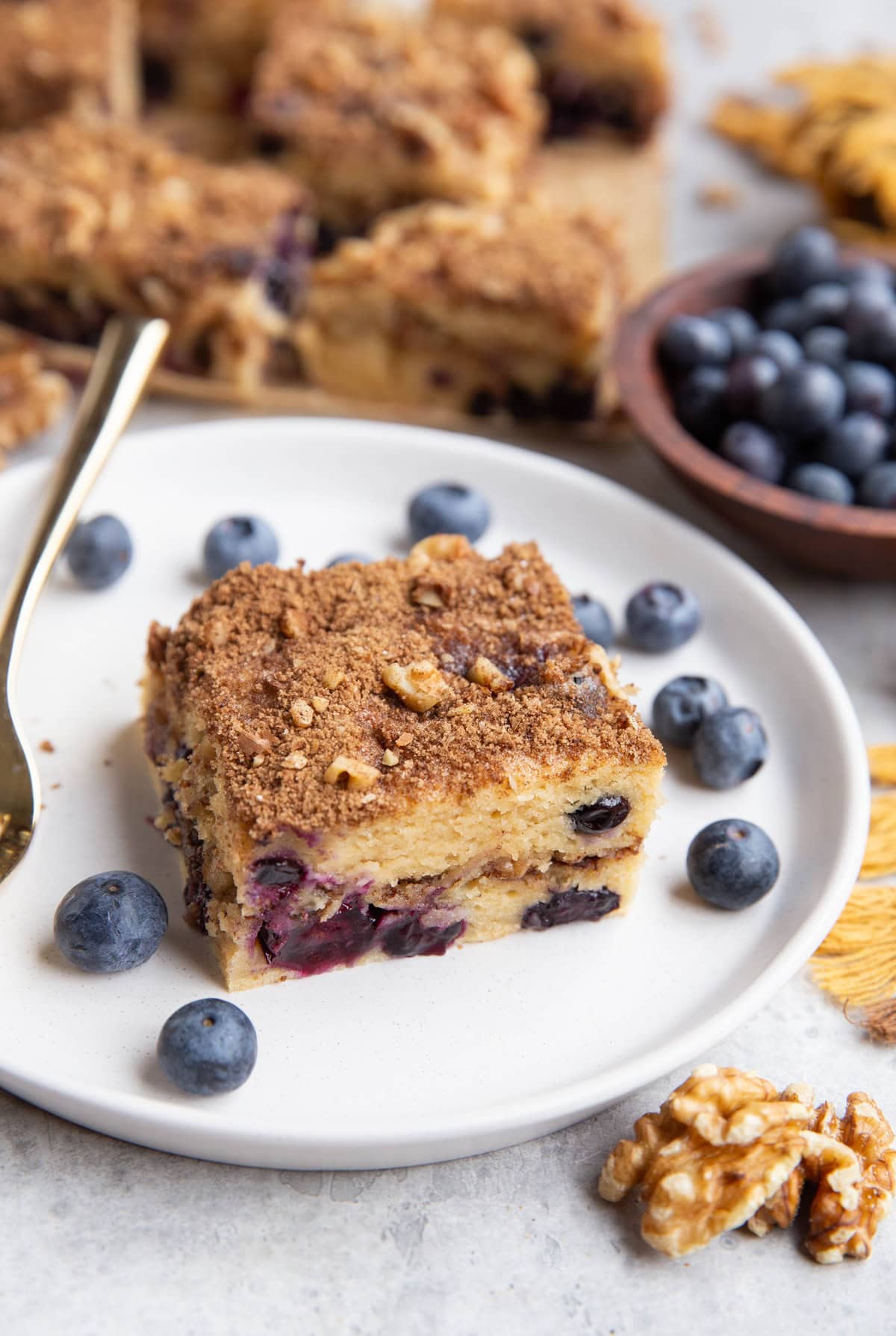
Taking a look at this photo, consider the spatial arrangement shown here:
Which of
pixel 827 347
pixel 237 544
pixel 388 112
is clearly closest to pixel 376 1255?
pixel 237 544

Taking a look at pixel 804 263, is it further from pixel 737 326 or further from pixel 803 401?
pixel 803 401

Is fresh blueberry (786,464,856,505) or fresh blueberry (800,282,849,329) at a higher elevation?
fresh blueberry (800,282,849,329)

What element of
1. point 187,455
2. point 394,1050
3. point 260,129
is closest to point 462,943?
point 394,1050

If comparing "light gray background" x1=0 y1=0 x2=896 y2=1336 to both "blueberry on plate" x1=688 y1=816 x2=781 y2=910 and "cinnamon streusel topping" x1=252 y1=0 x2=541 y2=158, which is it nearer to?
"blueberry on plate" x1=688 y1=816 x2=781 y2=910

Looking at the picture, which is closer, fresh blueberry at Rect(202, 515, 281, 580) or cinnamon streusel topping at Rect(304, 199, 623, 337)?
fresh blueberry at Rect(202, 515, 281, 580)

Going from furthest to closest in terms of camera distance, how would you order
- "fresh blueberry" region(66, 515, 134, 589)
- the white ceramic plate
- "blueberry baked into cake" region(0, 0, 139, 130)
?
"blueberry baked into cake" region(0, 0, 139, 130) → "fresh blueberry" region(66, 515, 134, 589) → the white ceramic plate

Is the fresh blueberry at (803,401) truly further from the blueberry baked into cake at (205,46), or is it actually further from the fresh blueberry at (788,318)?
the blueberry baked into cake at (205,46)

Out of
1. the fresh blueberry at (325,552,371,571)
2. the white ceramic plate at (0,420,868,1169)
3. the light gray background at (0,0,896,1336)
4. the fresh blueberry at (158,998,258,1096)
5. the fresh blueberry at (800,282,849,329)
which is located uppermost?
the fresh blueberry at (800,282,849,329)

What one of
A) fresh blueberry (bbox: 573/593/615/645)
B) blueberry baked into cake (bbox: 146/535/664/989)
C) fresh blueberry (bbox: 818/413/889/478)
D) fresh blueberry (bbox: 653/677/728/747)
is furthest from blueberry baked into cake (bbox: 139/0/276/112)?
fresh blueberry (bbox: 653/677/728/747)

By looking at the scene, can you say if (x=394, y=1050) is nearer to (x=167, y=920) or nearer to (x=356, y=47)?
(x=167, y=920)
